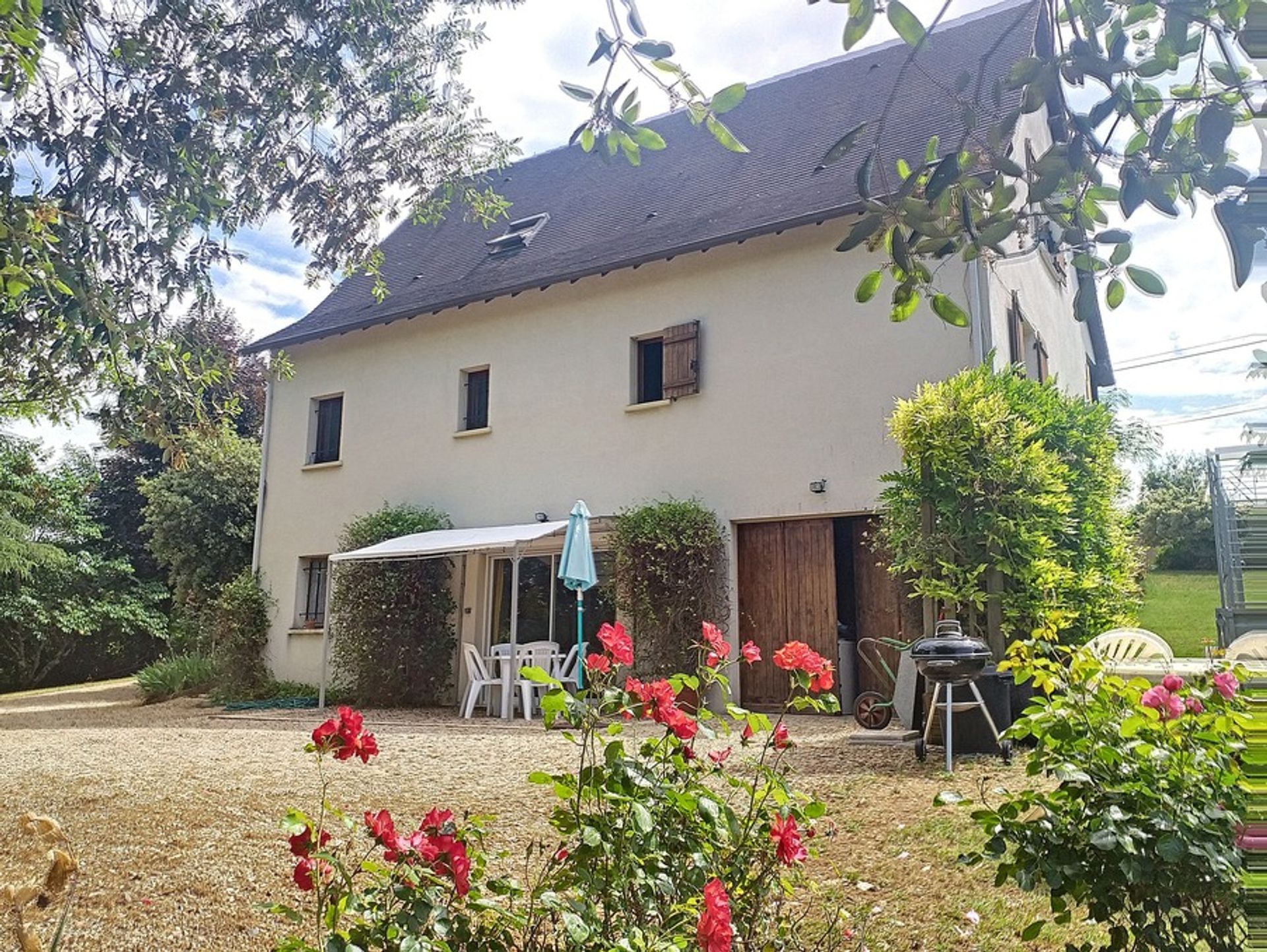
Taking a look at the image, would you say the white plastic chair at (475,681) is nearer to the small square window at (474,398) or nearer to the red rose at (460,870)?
the small square window at (474,398)

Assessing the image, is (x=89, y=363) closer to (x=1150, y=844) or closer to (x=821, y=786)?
(x=821, y=786)

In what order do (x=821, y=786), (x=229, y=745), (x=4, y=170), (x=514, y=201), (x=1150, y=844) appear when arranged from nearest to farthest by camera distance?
(x=1150, y=844) < (x=4, y=170) < (x=821, y=786) < (x=229, y=745) < (x=514, y=201)

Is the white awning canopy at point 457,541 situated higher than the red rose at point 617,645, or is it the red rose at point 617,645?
the white awning canopy at point 457,541

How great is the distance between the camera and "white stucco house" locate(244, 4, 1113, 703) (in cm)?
1029

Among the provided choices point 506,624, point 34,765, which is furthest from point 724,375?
point 34,765

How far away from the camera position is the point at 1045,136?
13703mm

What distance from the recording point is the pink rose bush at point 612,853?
5.90 feet

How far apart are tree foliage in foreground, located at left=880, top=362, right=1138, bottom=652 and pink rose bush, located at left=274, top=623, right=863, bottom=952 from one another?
475 cm

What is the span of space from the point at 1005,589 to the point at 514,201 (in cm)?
1171

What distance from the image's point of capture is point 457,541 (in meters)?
11.2

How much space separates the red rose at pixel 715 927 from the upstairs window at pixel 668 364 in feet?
31.9

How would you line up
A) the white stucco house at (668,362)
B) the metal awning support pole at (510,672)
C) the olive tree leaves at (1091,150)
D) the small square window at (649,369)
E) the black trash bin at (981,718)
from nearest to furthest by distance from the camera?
the olive tree leaves at (1091,150) < the black trash bin at (981,718) < the metal awning support pole at (510,672) < the white stucco house at (668,362) < the small square window at (649,369)

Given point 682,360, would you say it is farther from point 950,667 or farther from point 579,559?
point 950,667

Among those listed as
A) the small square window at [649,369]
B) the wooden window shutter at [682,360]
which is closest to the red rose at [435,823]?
the wooden window shutter at [682,360]
